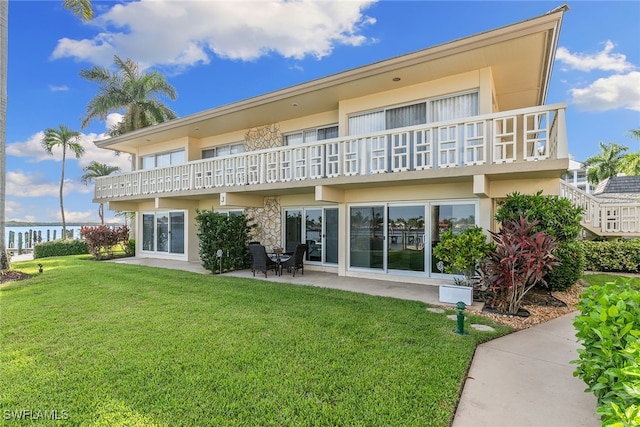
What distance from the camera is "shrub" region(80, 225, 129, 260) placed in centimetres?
1603

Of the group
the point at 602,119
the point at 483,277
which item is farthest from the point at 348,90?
the point at 602,119

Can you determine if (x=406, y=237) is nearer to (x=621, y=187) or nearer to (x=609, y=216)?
(x=609, y=216)

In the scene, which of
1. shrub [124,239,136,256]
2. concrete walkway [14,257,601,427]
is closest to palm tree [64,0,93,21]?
shrub [124,239,136,256]

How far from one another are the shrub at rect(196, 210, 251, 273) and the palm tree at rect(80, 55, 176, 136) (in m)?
12.4

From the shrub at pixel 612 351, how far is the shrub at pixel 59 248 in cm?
2357

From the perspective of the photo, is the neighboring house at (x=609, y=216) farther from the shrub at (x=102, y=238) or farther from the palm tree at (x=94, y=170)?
the palm tree at (x=94, y=170)

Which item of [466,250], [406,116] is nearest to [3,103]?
[406,116]

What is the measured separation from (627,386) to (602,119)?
1612 inches

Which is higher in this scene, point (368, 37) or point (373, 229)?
point (368, 37)

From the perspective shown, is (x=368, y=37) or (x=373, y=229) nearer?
(x=373, y=229)

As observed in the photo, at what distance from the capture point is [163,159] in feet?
53.1

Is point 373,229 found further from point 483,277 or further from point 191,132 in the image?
point 191,132

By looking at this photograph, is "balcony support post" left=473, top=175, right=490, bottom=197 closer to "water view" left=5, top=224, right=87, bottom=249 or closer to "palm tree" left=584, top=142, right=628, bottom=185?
"water view" left=5, top=224, right=87, bottom=249

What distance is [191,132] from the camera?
13984 mm
